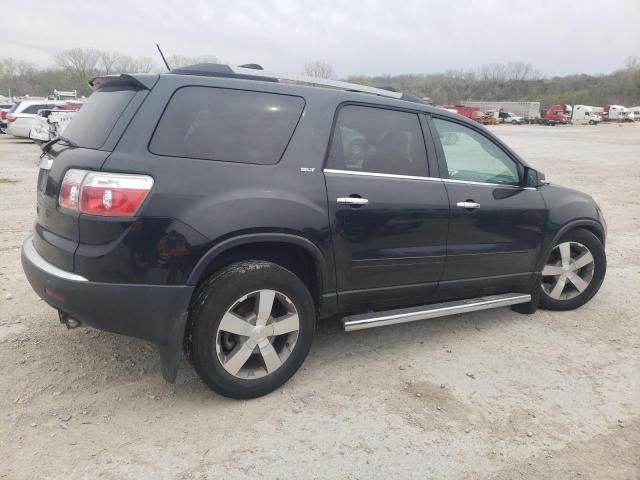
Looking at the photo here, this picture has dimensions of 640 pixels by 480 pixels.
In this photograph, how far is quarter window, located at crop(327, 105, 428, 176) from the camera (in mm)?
3178

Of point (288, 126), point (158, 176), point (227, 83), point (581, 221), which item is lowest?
point (581, 221)

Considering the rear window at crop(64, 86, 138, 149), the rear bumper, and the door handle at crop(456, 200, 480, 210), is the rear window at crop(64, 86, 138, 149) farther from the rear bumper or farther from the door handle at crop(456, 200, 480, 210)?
the door handle at crop(456, 200, 480, 210)

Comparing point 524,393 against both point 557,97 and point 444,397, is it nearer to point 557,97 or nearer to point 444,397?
point 444,397

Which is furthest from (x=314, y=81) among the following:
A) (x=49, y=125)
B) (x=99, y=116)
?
(x=49, y=125)

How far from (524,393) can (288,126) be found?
2.26 m

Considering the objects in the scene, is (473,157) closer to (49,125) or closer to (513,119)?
(49,125)

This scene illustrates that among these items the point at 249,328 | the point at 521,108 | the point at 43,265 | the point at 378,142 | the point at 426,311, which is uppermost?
the point at 521,108

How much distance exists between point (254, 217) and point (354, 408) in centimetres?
128

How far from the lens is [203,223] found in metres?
2.61

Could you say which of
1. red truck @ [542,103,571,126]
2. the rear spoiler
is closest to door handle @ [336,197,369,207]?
the rear spoiler

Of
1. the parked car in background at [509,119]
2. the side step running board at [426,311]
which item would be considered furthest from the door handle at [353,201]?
the parked car in background at [509,119]

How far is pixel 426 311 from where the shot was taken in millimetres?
3555

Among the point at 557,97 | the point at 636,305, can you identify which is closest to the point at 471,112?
the point at 636,305

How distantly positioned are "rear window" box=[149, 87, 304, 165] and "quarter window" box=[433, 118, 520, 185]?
4.17ft
